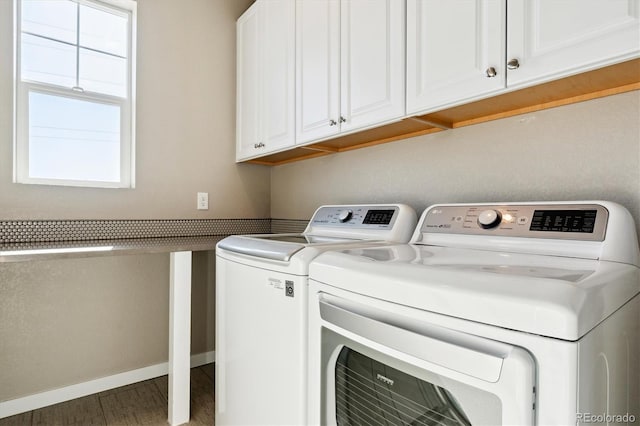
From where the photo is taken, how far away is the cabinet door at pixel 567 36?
0.87m

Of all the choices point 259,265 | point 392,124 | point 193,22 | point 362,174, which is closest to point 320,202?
point 362,174

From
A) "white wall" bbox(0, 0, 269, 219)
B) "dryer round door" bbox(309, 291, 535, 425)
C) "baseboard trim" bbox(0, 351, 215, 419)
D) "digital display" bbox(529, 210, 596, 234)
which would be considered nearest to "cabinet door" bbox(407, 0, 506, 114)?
"digital display" bbox(529, 210, 596, 234)

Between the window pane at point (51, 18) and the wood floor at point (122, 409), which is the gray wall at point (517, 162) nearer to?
the wood floor at point (122, 409)

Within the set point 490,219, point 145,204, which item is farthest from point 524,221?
point 145,204

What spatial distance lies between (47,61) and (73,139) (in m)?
0.43

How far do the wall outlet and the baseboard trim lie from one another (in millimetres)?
997

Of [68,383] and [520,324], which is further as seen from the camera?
[68,383]

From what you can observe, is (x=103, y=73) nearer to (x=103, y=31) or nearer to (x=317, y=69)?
(x=103, y=31)

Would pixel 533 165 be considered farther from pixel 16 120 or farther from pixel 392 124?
pixel 16 120

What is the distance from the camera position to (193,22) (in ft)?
7.79

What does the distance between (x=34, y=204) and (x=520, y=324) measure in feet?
7.29

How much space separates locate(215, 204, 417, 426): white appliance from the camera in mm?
1117

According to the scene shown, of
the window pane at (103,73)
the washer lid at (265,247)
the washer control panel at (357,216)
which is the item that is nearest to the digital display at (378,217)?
the washer control panel at (357,216)

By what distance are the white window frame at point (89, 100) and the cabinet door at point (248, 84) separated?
643mm
